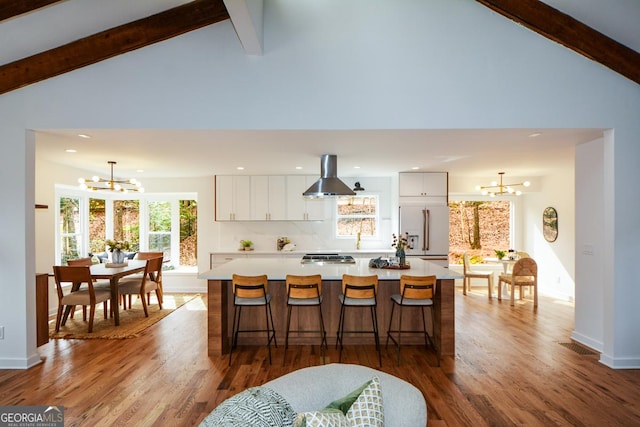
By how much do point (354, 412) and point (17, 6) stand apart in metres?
3.87

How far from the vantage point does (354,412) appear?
1632mm

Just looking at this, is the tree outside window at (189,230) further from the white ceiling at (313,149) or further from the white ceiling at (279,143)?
the white ceiling at (313,149)

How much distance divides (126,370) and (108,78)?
3.00 m

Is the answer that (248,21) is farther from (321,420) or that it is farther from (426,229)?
(426,229)

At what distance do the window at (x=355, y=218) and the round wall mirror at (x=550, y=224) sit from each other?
3575 mm

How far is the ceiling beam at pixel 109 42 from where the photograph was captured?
362 cm

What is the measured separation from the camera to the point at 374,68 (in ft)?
12.5

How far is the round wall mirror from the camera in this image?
7.49 metres

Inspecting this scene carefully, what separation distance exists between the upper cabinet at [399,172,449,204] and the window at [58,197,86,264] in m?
6.20

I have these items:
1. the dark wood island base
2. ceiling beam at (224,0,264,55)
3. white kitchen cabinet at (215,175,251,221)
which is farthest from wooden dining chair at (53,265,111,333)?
ceiling beam at (224,0,264,55)

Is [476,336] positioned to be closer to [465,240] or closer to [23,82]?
[465,240]

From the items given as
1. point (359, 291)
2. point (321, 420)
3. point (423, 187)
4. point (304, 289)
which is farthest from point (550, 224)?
point (321, 420)

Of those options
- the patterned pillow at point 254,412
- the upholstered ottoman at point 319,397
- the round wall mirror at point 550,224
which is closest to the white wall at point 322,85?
the upholstered ottoman at point 319,397

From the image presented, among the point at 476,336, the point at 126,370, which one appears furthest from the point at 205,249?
the point at 476,336
